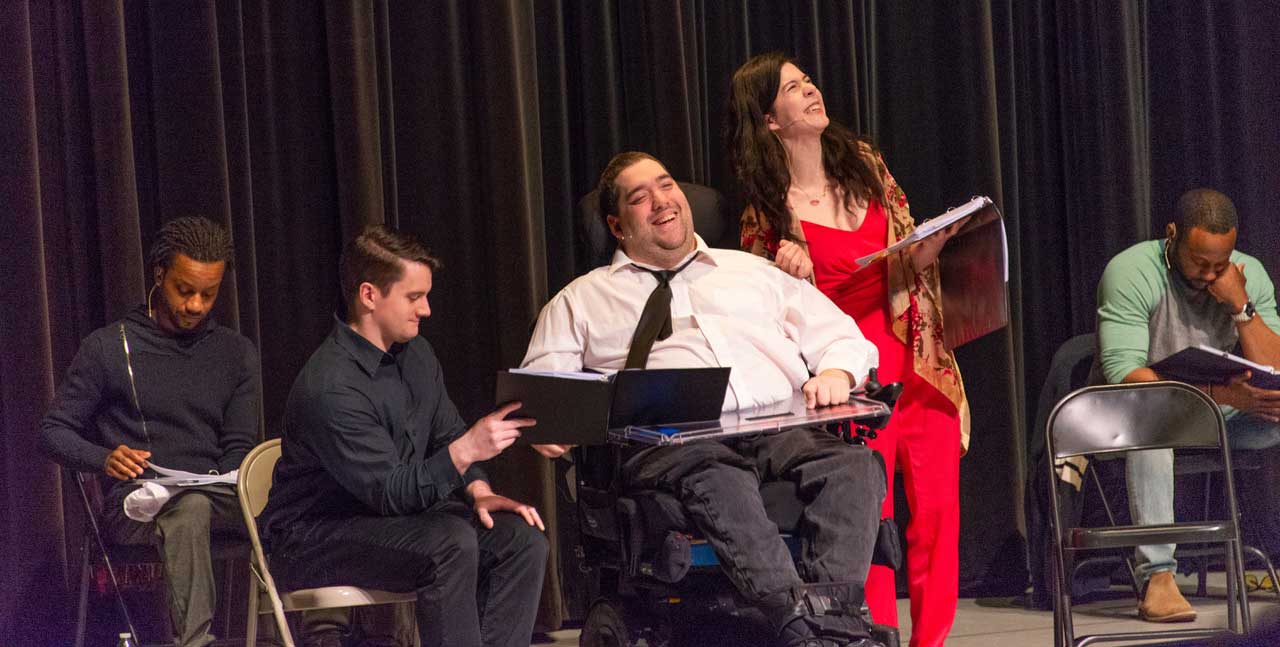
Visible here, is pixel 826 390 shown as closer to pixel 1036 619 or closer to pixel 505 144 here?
pixel 505 144

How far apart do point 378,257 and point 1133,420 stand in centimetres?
198

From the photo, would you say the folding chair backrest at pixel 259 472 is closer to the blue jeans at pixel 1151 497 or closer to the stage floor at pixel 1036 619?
the stage floor at pixel 1036 619

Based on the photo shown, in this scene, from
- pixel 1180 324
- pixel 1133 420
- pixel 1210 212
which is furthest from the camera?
pixel 1180 324

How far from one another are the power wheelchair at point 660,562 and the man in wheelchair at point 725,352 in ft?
0.13

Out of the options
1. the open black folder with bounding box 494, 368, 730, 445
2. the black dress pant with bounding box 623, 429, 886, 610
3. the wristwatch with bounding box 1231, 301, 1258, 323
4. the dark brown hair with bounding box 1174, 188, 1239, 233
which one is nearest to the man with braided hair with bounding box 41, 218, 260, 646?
the open black folder with bounding box 494, 368, 730, 445

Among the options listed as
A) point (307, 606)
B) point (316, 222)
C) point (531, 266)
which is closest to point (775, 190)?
point (531, 266)

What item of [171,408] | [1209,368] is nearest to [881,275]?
[1209,368]

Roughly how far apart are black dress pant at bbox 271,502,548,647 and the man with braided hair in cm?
35

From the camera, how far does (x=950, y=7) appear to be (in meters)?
4.45

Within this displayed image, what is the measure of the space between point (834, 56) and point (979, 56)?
0.50m

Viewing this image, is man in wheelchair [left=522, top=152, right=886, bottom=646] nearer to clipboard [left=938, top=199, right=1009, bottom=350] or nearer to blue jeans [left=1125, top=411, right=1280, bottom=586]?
clipboard [left=938, top=199, right=1009, bottom=350]

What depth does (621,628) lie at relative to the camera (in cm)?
292

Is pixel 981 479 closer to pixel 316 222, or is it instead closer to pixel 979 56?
pixel 979 56

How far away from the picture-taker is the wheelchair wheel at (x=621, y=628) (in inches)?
115
